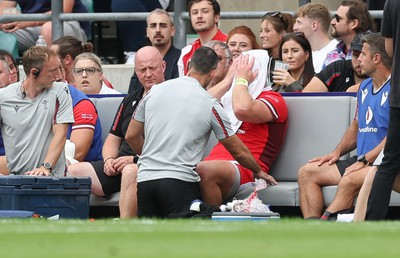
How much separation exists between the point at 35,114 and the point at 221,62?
194cm

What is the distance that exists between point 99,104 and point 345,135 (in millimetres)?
2823

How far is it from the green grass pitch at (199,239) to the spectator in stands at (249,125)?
3667 mm

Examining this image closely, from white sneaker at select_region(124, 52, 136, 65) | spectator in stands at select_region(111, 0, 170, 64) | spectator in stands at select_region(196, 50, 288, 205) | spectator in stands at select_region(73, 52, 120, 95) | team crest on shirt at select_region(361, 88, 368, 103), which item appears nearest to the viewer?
team crest on shirt at select_region(361, 88, 368, 103)

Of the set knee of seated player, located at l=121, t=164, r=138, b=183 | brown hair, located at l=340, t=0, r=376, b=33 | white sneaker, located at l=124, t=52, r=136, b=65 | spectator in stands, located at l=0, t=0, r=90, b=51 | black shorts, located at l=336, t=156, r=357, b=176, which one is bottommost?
knee of seated player, located at l=121, t=164, r=138, b=183

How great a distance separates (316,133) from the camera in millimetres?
11562

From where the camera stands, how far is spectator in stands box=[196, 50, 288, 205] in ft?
35.8

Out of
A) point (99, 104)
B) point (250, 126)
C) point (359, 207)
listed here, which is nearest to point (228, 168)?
point (250, 126)

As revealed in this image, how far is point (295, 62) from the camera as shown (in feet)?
40.2

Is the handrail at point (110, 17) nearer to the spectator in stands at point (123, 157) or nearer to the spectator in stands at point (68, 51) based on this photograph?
the spectator in stands at point (68, 51)

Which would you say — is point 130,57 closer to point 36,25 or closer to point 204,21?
point 36,25

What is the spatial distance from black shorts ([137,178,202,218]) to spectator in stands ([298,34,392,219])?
99 cm

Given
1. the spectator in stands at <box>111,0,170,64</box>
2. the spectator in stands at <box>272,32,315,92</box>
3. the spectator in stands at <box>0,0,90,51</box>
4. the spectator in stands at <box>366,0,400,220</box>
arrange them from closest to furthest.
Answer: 1. the spectator in stands at <box>366,0,400,220</box>
2. the spectator in stands at <box>272,32,315,92</box>
3. the spectator in stands at <box>0,0,90,51</box>
4. the spectator in stands at <box>111,0,170,64</box>

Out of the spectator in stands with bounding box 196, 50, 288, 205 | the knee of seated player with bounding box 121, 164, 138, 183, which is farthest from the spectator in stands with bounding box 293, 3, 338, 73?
the knee of seated player with bounding box 121, 164, 138, 183

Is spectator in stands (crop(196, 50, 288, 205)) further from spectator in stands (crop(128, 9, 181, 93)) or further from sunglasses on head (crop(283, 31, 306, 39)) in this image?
spectator in stands (crop(128, 9, 181, 93))
